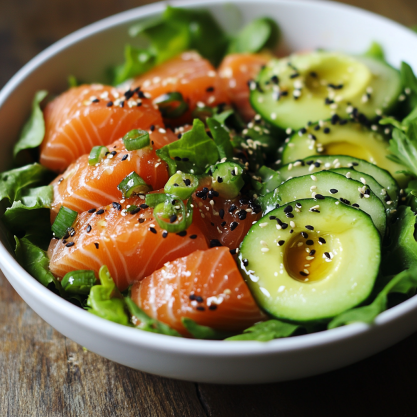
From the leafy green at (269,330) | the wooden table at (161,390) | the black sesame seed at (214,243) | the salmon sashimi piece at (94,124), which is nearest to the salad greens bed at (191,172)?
the leafy green at (269,330)

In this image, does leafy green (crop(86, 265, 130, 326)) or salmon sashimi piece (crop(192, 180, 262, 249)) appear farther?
salmon sashimi piece (crop(192, 180, 262, 249))

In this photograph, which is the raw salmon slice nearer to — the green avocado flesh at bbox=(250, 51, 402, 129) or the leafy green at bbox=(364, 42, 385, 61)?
the green avocado flesh at bbox=(250, 51, 402, 129)

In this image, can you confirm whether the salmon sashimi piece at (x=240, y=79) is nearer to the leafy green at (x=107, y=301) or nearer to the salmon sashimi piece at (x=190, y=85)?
the salmon sashimi piece at (x=190, y=85)

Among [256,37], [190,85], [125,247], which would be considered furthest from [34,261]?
[256,37]

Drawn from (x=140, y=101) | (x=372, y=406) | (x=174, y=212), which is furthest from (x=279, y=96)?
(x=372, y=406)

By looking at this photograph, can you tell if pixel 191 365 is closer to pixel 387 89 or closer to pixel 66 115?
pixel 66 115

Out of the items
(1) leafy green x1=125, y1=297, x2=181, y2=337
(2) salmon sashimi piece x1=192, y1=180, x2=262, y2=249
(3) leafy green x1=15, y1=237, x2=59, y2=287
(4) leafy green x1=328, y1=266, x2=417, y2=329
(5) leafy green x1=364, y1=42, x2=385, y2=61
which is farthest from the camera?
(5) leafy green x1=364, y1=42, x2=385, y2=61

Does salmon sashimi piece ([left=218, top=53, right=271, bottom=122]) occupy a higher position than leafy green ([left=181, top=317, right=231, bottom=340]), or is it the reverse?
salmon sashimi piece ([left=218, top=53, right=271, bottom=122])

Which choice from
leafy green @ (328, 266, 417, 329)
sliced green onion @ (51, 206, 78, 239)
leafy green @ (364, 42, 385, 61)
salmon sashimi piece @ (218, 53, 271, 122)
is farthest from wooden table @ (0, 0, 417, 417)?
leafy green @ (364, 42, 385, 61)
